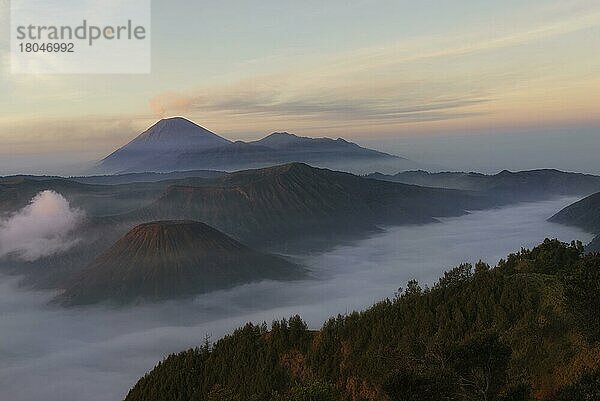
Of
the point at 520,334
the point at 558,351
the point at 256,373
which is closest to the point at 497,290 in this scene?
the point at 520,334

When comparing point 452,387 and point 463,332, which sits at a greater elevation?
point 452,387

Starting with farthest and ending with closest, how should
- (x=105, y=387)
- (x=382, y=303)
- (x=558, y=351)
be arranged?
(x=105, y=387) < (x=382, y=303) < (x=558, y=351)

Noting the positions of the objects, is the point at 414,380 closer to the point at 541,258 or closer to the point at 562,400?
the point at 562,400

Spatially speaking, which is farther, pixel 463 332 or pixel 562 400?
pixel 463 332

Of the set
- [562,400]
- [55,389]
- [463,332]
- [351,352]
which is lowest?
[55,389]

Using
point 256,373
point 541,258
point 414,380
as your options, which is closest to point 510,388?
point 414,380

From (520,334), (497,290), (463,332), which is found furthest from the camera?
(497,290)

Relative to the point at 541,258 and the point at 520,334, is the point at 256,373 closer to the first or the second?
the point at 520,334
